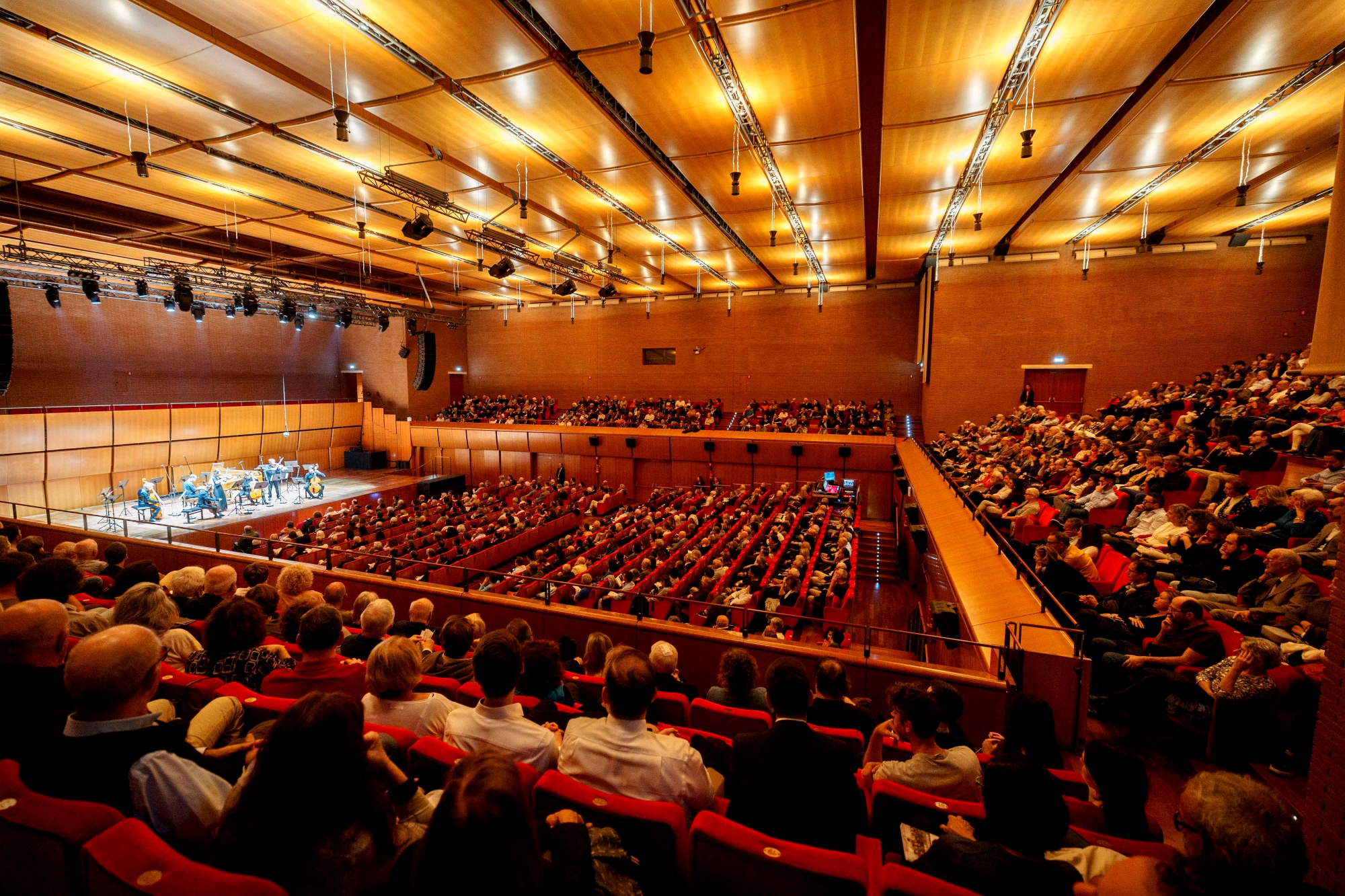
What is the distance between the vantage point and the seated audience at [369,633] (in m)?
3.28

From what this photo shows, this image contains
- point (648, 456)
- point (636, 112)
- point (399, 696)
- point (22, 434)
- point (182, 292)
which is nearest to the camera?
point (399, 696)

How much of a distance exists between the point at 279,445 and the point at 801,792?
22617 millimetres

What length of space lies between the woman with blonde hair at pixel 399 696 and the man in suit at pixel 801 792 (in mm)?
1278

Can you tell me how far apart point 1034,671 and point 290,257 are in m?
18.9

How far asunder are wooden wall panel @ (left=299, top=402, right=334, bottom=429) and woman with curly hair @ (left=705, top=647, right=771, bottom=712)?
71.5 ft

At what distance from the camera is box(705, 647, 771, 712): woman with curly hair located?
296cm

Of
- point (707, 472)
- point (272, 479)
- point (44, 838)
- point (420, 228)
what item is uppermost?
point (420, 228)

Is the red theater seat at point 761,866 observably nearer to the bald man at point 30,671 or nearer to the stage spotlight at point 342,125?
the bald man at point 30,671

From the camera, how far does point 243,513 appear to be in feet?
47.1

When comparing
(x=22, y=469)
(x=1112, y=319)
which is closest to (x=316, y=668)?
(x=22, y=469)

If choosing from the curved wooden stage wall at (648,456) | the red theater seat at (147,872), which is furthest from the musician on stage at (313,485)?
the red theater seat at (147,872)

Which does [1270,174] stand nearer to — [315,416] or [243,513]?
[243,513]

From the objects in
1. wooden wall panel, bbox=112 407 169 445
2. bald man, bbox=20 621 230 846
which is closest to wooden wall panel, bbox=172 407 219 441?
wooden wall panel, bbox=112 407 169 445

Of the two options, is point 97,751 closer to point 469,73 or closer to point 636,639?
point 636,639
